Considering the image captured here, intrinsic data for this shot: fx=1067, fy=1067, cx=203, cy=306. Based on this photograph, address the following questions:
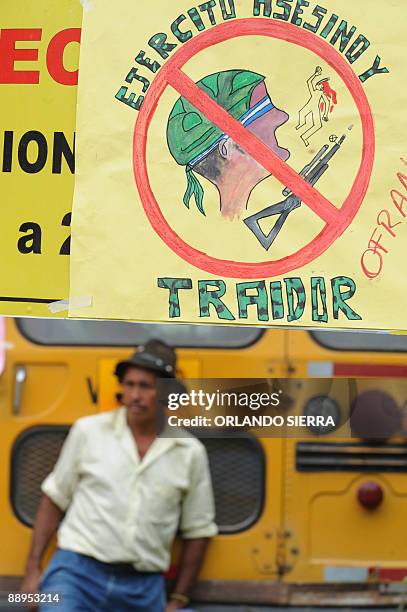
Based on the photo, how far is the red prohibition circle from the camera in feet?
6.33

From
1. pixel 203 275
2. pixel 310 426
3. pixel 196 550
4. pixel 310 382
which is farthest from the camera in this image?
pixel 196 550

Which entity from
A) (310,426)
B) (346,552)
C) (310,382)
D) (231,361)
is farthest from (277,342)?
(310,426)

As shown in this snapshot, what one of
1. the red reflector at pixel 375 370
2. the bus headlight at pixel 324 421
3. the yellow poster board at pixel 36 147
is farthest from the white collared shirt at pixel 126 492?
the yellow poster board at pixel 36 147

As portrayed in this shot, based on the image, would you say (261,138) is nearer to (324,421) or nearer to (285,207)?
(285,207)

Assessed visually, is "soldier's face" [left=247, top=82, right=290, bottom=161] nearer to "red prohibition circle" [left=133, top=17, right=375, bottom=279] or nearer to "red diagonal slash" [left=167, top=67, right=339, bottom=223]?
"red diagonal slash" [left=167, top=67, right=339, bottom=223]

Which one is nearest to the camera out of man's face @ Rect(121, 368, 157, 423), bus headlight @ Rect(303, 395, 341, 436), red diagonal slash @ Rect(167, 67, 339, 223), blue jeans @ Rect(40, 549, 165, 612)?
red diagonal slash @ Rect(167, 67, 339, 223)

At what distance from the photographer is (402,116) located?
6.37 feet

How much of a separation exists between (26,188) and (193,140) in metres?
0.33

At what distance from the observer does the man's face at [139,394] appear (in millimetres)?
3842

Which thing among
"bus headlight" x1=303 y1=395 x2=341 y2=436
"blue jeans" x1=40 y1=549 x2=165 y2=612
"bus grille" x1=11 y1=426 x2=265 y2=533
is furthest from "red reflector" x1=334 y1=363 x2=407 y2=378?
"bus headlight" x1=303 y1=395 x2=341 y2=436

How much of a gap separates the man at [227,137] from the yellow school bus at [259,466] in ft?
6.53

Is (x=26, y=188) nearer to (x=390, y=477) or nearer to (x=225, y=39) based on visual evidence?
(x=225, y=39)

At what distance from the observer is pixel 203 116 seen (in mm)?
1929

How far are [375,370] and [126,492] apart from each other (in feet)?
3.34
